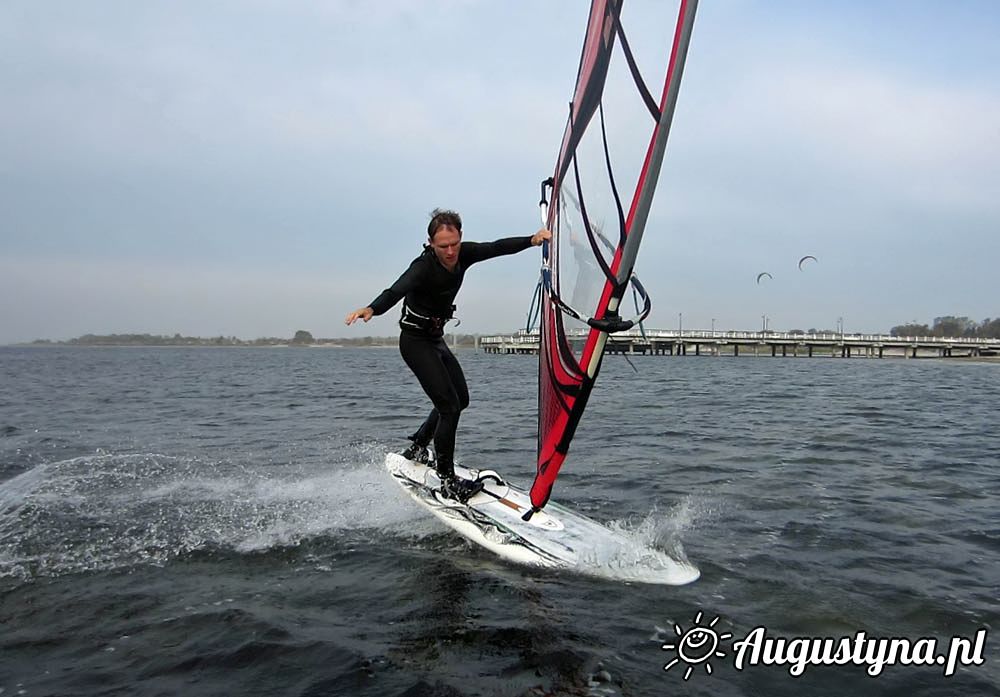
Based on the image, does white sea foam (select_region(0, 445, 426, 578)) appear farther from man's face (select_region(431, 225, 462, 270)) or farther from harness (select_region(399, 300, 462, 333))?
Result: man's face (select_region(431, 225, 462, 270))

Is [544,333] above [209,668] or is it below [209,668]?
above

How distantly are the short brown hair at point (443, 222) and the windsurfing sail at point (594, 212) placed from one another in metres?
0.66

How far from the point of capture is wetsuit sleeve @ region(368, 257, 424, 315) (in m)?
4.71

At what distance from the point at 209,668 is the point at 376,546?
208cm

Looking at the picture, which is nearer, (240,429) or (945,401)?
(240,429)

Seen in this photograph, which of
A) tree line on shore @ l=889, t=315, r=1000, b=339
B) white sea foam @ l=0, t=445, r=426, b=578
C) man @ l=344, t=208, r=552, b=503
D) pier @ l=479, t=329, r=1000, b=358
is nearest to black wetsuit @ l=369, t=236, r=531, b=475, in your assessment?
man @ l=344, t=208, r=552, b=503

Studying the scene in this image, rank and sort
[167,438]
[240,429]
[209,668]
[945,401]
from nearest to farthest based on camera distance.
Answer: [209,668] → [167,438] → [240,429] → [945,401]

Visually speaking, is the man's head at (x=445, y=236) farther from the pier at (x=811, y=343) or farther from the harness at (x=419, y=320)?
the pier at (x=811, y=343)

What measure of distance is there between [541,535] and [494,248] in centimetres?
212

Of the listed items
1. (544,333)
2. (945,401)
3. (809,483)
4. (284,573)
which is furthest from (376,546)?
(945,401)

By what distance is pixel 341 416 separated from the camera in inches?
629

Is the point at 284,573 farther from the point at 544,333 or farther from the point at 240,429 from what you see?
the point at 240,429

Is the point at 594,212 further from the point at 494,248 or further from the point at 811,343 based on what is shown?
the point at 811,343

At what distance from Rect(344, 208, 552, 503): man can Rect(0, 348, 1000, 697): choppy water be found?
0.77m
